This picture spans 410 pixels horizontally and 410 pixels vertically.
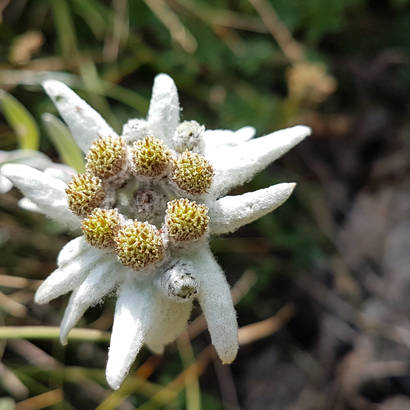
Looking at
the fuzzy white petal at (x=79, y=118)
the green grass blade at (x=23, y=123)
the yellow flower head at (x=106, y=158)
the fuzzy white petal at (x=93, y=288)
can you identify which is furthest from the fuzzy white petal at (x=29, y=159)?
the fuzzy white petal at (x=93, y=288)

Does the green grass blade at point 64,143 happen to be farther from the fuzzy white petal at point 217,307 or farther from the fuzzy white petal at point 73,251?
the fuzzy white petal at point 217,307

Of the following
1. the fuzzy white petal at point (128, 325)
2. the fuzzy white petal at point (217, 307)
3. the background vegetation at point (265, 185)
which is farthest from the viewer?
the background vegetation at point (265, 185)

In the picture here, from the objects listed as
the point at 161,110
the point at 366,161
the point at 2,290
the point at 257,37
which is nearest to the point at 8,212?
the point at 2,290

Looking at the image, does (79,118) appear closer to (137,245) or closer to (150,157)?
(150,157)

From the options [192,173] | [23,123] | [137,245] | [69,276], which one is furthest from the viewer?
[23,123]

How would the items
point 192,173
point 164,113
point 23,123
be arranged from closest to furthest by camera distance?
point 192,173, point 164,113, point 23,123

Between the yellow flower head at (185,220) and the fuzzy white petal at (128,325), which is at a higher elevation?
the yellow flower head at (185,220)

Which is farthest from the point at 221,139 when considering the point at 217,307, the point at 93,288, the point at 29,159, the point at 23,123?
the point at 23,123
